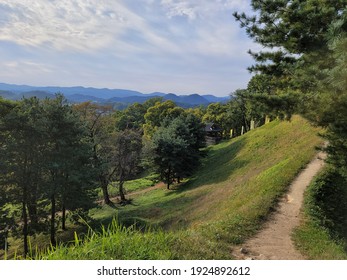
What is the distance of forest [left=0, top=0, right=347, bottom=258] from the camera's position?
697 cm

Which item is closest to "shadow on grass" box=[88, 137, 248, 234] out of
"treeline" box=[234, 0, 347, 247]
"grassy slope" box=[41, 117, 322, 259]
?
"grassy slope" box=[41, 117, 322, 259]

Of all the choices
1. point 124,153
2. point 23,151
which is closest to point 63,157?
point 23,151

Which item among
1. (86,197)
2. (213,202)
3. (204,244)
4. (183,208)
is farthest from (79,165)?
(204,244)

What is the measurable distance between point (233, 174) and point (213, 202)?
23.2ft

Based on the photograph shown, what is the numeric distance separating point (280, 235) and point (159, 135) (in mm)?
23420

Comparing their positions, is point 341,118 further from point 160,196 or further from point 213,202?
point 160,196

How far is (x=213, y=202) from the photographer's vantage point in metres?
19.0

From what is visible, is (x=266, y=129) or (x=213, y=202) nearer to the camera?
(x=213, y=202)

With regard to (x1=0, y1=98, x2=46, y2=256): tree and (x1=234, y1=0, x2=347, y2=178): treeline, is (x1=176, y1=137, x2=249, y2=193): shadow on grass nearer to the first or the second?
(x1=0, y1=98, x2=46, y2=256): tree

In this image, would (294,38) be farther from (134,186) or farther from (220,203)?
(134,186)

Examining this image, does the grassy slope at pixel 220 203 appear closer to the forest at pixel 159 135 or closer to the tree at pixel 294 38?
the forest at pixel 159 135

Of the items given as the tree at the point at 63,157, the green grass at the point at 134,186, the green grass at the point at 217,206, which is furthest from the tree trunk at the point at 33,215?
the green grass at the point at 134,186

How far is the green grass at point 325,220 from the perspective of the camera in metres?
7.53

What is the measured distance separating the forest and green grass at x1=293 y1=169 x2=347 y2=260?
8cm
